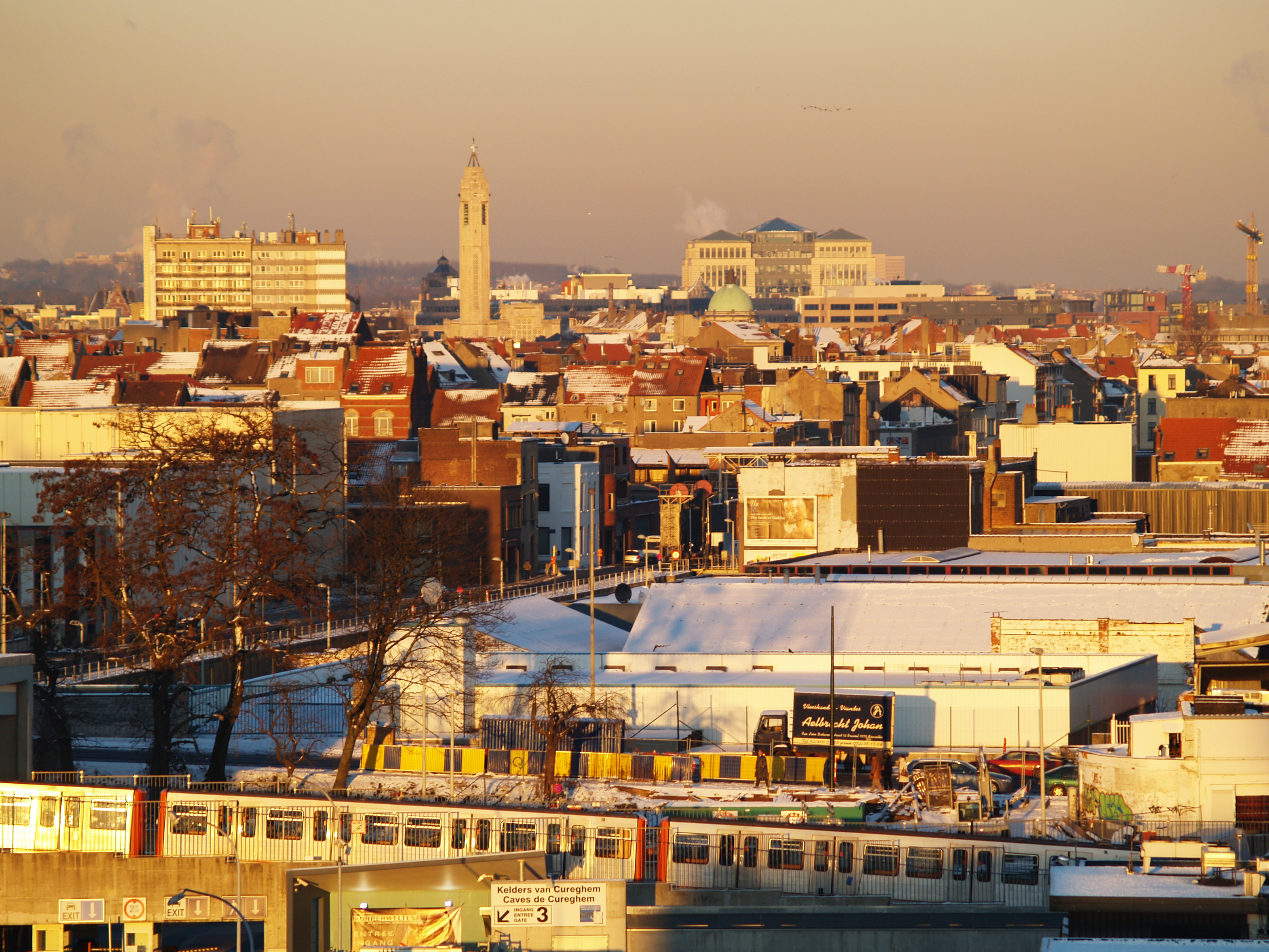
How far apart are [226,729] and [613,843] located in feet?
45.4

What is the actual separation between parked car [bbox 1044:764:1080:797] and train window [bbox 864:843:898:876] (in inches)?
289

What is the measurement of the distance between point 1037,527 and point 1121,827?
43.3 metres

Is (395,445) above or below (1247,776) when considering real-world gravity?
above

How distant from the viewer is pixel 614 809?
36.3 metres

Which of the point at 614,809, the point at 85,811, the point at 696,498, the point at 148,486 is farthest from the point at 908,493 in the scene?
the point at 85,811

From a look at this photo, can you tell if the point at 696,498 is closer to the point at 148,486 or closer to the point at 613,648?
the point at 613,648

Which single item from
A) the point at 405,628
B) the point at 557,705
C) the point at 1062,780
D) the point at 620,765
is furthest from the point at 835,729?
the point at 405,628

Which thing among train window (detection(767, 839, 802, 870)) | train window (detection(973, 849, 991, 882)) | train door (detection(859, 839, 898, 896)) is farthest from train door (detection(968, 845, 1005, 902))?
train window (detection(767, 839, 802, 870))

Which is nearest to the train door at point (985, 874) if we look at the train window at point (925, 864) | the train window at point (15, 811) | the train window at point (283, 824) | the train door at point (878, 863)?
the train window at point (925, 864)

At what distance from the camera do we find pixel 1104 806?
35719mm

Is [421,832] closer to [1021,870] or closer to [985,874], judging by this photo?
[985,874]

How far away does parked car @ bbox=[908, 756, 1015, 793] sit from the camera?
135 ft

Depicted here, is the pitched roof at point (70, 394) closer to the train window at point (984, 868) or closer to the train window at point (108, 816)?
the train window at point (108, 816)

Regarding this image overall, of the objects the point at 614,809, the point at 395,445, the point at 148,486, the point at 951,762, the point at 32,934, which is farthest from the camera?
the point at 395,445
